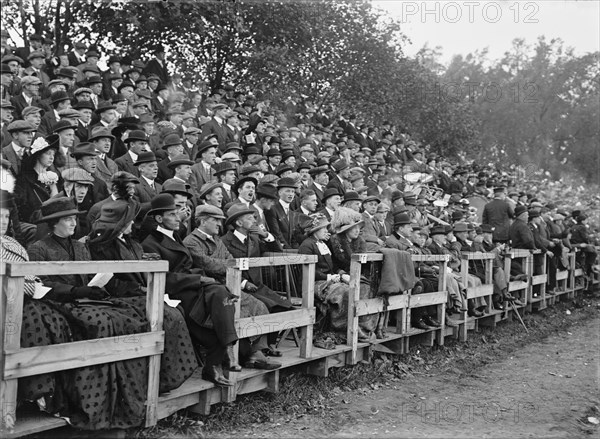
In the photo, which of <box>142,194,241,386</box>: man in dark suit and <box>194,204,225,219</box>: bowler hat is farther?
<box>194,204,225,219</box>: bowler hat

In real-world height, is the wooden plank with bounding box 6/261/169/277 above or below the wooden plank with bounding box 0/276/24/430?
above

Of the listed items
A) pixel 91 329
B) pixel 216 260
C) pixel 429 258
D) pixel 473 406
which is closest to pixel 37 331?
pixel 91 329

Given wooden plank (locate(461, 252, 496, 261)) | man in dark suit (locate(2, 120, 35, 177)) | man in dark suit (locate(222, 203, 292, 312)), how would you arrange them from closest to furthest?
man in dark suit (locate(222, 203, 292, 312)), man in dark suit (locate(2, 120, 35, 177)), wooden plank (locate(461, 252, 496, 261))

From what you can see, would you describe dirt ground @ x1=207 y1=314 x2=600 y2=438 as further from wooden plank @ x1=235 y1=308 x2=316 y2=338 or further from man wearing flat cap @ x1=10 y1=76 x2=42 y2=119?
man wearing flat cap @ x1=10 y1=76 x2=42 y2=119

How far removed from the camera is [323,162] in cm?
1250

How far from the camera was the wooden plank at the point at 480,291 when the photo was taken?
993 cm

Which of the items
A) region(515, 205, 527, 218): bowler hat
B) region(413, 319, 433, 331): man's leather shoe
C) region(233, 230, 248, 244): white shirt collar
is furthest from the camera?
region(515, 205, 527, 218): bowler hat

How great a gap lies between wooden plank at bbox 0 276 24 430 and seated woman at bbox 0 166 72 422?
16 centimetres

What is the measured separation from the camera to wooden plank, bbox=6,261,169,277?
12.9 feet

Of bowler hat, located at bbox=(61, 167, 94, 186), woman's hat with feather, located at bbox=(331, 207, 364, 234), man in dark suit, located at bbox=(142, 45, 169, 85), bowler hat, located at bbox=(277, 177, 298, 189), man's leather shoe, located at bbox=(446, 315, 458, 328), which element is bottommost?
man's leather shoe, located at bbox=(446, 315, 458, 328)

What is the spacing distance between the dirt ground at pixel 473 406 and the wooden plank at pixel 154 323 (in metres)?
0.70

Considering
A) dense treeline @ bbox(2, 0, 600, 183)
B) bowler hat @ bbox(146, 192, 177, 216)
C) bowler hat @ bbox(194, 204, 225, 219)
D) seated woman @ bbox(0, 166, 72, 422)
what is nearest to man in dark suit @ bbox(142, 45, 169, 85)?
dense treeline @ bbox(2, 0, 600, 183)

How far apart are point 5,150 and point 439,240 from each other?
6.31m

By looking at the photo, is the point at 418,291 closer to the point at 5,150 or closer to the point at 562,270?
the point at 5,150
